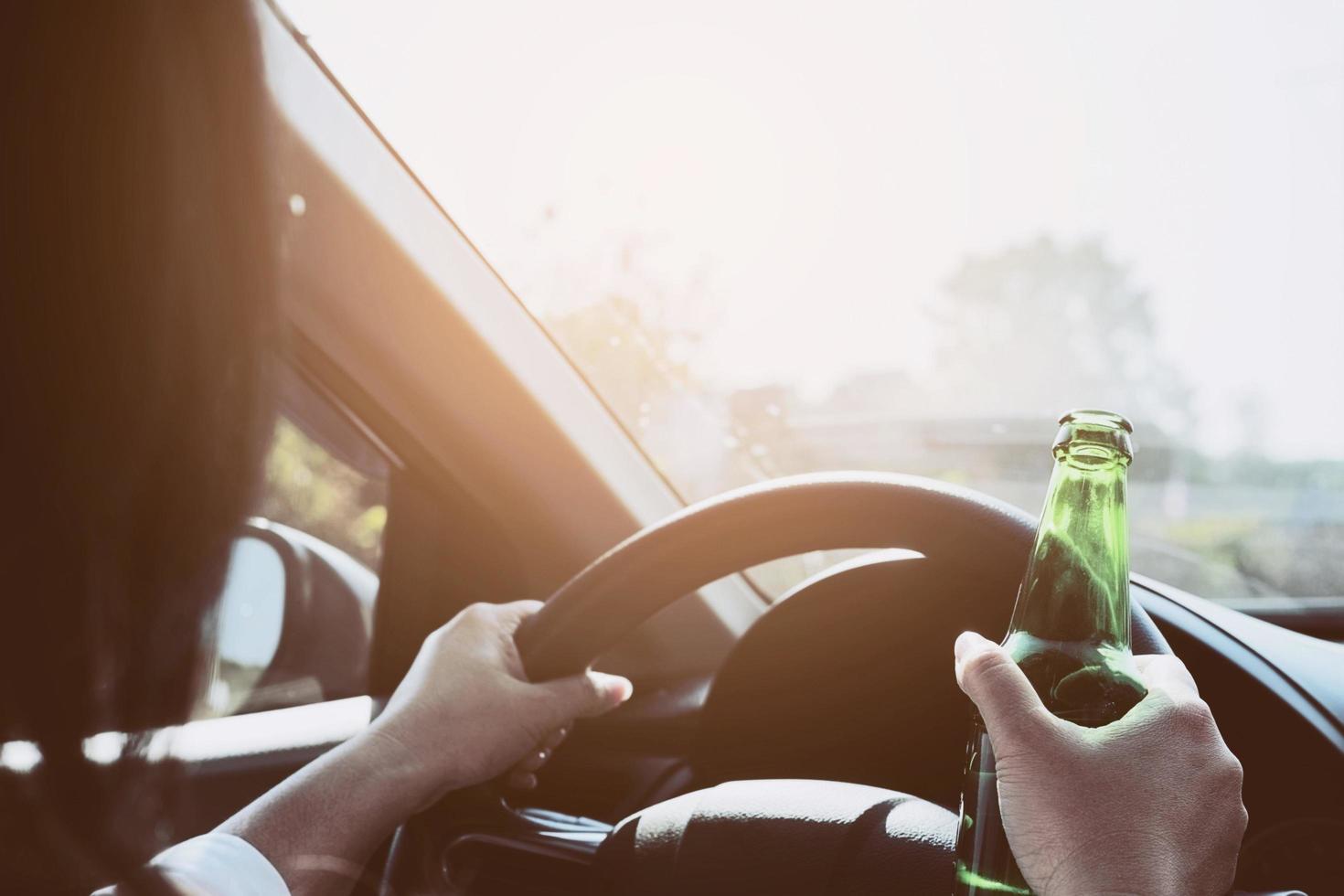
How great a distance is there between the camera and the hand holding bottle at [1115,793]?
83 cm

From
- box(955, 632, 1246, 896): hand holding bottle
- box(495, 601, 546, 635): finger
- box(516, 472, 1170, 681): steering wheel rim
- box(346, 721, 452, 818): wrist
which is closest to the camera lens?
box(955, 632, 1246, 896): hand holding bottle

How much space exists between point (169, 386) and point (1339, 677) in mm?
1452

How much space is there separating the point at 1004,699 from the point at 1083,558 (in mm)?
172

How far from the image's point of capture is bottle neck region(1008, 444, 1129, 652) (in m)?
0.96

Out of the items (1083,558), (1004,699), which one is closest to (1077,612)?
(1083,558)

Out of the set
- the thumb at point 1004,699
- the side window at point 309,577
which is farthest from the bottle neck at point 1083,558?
the side window at point 309,577

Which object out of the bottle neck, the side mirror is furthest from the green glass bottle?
the side mirror

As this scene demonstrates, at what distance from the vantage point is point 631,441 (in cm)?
212

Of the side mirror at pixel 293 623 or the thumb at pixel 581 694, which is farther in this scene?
the side mirror at pixel 293 623

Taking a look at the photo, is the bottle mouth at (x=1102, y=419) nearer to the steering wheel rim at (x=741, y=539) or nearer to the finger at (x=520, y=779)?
the steering wheel rim at (x=741, y=539)

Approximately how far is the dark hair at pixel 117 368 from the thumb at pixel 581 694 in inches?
19.0

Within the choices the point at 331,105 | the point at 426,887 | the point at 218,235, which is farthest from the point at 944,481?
the point at 331,105

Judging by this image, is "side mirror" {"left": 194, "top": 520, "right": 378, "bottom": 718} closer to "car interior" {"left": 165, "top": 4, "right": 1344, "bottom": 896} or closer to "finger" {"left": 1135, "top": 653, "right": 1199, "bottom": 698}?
"car interior" {"left": 165, "top": 4, "right": 1344, "bottom": 896}

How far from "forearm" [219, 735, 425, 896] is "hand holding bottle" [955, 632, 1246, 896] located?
0.83 metres
